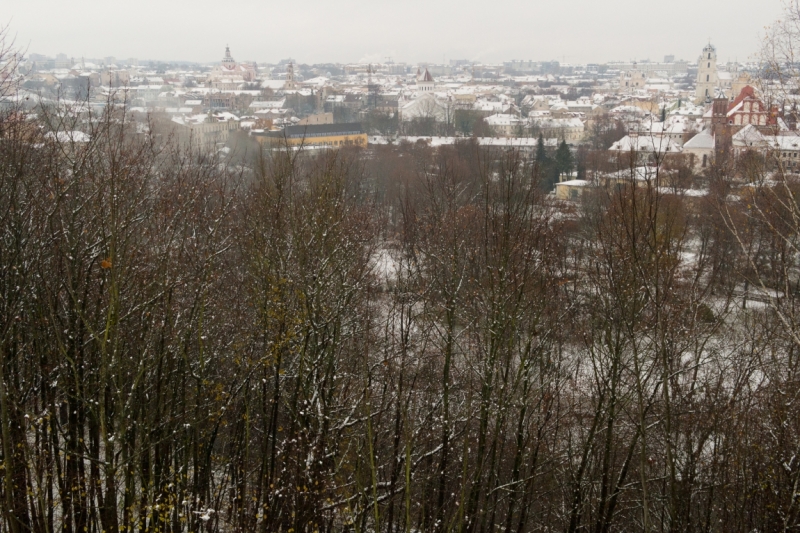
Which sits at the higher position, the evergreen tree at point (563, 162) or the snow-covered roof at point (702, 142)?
the snow-covered roof at point (702, 142)

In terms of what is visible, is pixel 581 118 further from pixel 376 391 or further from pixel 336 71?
pixel 336 71

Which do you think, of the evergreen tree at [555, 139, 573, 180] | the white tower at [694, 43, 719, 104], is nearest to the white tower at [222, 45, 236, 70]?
the white tower at [694, 43, 719, 104]

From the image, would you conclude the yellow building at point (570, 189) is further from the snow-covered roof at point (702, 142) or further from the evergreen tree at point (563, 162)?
the snow-covered roof at point (702, 142)

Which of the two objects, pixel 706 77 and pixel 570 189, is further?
pixel 706 77

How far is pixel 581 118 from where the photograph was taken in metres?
61.0

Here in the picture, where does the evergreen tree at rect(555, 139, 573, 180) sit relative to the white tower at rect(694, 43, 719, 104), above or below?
below

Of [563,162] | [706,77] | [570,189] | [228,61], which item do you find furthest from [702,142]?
[228,61]

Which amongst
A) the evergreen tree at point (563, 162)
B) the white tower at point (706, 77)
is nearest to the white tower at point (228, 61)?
the white tower at point (706, 77)

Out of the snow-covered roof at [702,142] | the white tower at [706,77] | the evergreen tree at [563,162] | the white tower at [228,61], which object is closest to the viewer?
the evergreen tree at [563,162]

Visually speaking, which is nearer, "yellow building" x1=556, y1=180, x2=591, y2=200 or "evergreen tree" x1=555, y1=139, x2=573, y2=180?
"yellow building" x1=556, y1=180, x2=591, y2=200

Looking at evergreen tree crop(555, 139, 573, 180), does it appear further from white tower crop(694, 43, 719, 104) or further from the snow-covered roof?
white tower crop(694, 43, 719, 104)

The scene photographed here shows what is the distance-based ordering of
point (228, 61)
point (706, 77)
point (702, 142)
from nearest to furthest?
point (702, 142), point (706, 77), point (228, 61)

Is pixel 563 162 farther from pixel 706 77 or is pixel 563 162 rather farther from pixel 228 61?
pixel 228 61

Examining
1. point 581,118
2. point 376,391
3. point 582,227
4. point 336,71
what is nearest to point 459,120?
point 581,118
